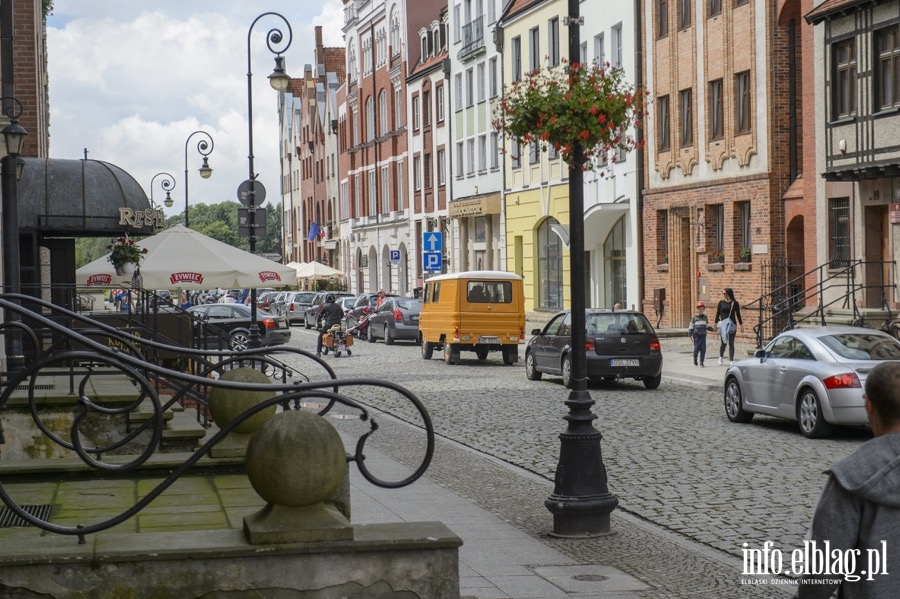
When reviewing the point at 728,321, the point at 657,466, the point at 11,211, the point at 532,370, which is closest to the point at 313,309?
the point at 728,321

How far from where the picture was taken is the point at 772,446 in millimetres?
15992

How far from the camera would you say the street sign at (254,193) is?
28016mm

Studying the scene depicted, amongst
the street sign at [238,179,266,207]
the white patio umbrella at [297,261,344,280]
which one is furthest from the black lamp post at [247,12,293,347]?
the white patio umbrella at [297,261,344,280]

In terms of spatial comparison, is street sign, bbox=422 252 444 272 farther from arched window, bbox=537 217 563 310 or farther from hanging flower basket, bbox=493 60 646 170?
hanging flower basket, bbox=493 60 646 170

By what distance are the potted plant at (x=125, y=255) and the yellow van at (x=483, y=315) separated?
11.3 m

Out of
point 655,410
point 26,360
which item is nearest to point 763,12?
point 655,410

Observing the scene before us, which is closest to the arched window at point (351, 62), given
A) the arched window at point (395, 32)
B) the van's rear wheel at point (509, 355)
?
the arched window at point (395, 32)

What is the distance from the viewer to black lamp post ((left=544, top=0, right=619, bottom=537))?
1031 centimetres

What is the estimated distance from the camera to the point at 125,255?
23.9 meters

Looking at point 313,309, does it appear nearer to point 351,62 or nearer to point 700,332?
point 351,62

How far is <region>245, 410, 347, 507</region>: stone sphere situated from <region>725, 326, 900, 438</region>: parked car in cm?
1196

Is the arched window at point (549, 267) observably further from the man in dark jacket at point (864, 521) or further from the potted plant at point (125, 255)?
the man in dark jacket at point (864, 521)

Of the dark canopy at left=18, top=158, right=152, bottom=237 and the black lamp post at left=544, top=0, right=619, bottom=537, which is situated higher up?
the dark canopy at left=18, top=158, right=152, bottom=237

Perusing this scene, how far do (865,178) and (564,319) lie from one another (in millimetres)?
7628
